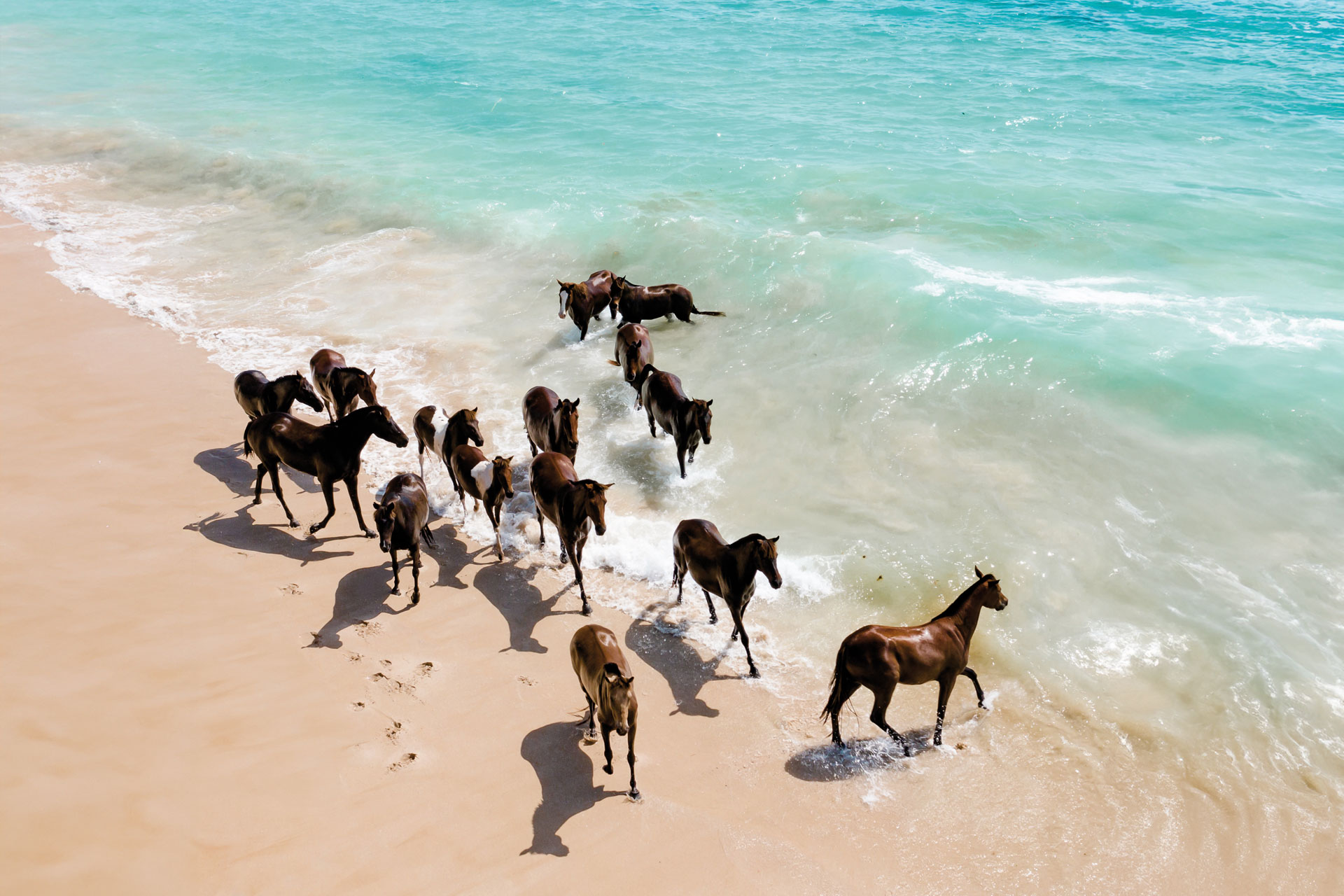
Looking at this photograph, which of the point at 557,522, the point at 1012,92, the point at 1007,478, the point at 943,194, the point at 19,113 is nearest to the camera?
the point at 557,522

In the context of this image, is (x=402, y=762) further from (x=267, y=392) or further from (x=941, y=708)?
(x=267, y=392)

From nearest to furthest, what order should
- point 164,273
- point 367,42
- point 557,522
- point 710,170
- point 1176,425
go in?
point 557,522 → point 1176,425 → point 164,273 → point 710,170 → point 367,42

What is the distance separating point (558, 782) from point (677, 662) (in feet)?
5.66

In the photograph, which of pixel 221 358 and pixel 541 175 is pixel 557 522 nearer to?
pixel 221 358

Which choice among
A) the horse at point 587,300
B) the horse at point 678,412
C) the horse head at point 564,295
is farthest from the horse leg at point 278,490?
the horse at point 587,300

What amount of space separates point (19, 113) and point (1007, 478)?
3126cm

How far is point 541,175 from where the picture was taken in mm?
20031

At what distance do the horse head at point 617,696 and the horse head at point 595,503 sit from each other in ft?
6.33

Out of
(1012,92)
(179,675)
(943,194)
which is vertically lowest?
(179,675)

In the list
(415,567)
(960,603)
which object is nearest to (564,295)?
(415,567)

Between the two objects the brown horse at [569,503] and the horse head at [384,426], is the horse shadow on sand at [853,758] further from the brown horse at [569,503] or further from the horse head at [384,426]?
the horse head at [384,426]

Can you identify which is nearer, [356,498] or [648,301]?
[356,498]

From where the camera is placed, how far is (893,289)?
13562 millimetres

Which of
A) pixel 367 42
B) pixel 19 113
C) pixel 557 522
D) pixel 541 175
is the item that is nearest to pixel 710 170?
pixel 541 175
